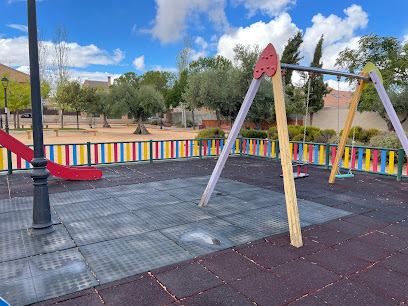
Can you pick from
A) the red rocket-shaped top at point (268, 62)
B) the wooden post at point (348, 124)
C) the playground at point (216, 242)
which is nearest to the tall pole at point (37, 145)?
the playground at point (216, 242)

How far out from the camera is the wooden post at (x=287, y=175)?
434 centimetres

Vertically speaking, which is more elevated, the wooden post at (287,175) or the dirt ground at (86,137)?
the wooden post at (287,175)

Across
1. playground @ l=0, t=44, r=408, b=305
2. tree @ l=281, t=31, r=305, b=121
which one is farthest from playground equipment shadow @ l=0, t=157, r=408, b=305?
tree @ l=281, t=31, r=305, b=121

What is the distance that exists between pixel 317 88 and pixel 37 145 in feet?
113

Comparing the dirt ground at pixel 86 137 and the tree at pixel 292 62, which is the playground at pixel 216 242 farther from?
the tree at pixel 292 62

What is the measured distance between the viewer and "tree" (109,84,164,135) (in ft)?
113

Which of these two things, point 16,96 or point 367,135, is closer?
point 367,135

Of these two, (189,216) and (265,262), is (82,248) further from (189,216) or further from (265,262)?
(265,262)

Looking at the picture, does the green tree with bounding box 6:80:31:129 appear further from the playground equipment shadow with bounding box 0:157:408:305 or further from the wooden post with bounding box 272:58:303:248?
the wooden post with bounding box 272:58:303:248

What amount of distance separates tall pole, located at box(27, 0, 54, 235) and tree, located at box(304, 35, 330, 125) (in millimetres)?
→ 31571

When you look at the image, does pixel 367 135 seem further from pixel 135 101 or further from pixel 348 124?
pixel 135 101

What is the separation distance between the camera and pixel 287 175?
4570mm

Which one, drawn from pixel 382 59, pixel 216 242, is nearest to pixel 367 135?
pixel 382 59

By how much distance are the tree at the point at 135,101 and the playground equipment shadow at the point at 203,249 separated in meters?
27.8
